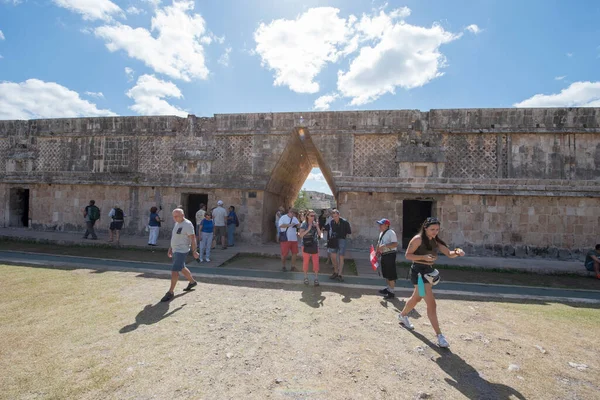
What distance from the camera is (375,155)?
10633 mm

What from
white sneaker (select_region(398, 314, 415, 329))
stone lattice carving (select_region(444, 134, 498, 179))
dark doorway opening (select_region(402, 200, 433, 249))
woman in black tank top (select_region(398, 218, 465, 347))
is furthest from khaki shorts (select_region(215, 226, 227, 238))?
dark doorway opening (select_region(402, 200, 433, 249))

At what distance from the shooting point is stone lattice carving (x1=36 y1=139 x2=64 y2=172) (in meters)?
13.0

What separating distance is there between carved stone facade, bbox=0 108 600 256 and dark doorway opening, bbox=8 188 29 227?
3.06 ft

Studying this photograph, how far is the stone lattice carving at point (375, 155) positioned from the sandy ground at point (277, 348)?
6.00 meters

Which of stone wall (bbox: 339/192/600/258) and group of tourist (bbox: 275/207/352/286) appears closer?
group of tourist (bbox: 275/207/352/286)

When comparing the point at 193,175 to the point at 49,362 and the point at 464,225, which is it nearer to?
the point at 49,362

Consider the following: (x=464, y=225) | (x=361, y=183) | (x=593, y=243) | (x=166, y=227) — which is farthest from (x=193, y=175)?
(x=593, y=243)

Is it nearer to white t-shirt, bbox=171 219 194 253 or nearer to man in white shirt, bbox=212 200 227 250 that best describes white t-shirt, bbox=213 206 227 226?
man in white shirt, bbox=212 200 227 250

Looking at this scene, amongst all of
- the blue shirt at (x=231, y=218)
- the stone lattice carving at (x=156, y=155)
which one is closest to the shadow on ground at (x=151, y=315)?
the blue shirt at (x=231, y=218)

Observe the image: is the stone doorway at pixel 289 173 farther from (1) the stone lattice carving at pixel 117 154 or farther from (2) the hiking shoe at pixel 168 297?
(2) the hiking shoe at pixel 168 297

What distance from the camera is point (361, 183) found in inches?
412

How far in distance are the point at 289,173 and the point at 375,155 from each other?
416 centimetres

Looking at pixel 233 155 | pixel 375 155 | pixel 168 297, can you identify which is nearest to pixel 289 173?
pixel 233 155

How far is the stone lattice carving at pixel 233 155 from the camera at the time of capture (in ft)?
37.8
